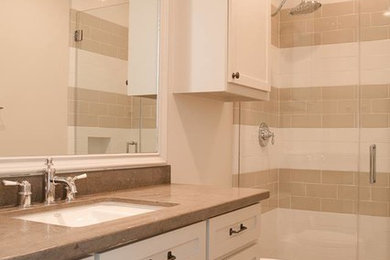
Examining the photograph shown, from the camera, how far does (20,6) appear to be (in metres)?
1.46

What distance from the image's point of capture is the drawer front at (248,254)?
168 centimetres

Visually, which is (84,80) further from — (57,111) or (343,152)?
(343,152)

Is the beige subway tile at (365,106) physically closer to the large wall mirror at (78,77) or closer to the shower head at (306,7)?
the shower head at (306,7)

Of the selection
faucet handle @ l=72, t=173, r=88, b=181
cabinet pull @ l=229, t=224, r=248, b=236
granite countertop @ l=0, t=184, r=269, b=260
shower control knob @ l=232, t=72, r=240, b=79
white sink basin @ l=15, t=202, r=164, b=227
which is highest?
shower control knob @ l=232, t=72, r=240, b=79

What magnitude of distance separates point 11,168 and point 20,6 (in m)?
0.56

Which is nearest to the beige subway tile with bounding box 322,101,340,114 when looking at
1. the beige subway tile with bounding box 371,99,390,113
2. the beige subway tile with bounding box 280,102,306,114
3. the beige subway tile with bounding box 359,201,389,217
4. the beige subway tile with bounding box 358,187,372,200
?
the beige subway tile with bounding box 280,102,306,114

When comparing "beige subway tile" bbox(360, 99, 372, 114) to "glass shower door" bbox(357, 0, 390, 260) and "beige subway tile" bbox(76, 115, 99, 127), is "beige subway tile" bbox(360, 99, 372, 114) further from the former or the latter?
"beige subway tile" bbox(76, 115, 99, 127)

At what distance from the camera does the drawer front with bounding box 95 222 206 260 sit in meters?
1.06

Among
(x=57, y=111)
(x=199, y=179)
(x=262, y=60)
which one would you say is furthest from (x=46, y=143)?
(x=262, y=60)

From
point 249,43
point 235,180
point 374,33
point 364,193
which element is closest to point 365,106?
point 374,33

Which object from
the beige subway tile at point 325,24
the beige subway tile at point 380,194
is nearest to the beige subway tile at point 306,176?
the beige subway tile at point 380,194

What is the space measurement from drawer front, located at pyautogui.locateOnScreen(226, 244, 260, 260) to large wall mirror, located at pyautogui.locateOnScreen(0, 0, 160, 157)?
2.16ft

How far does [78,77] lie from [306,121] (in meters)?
2.19

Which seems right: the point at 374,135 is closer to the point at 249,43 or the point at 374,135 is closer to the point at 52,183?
the point at 249,43
